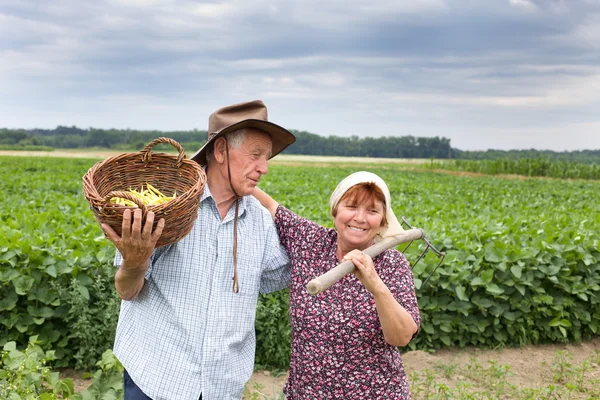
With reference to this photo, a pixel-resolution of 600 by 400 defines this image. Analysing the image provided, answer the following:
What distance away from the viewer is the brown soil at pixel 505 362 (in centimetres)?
539

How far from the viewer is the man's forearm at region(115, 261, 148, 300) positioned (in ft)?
6.94

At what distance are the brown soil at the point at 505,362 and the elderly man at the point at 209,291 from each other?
2.89 m

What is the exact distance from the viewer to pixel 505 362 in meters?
6.13

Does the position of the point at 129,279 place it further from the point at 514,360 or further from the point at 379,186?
the point at 514,360

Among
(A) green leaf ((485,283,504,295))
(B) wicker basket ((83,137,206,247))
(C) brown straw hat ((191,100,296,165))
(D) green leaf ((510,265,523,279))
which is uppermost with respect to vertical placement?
(C) brown straw hat ((191,100,296,165))

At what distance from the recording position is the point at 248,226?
2465mm

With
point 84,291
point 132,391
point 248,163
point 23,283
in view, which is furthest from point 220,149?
point 23,283

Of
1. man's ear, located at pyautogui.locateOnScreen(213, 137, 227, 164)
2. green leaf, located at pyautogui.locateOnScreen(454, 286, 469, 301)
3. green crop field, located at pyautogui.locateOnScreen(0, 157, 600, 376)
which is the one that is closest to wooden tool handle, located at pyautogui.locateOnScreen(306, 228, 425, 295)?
man's ear, located at pyautogui.locateOnScreen(213, 137, 227, 164)

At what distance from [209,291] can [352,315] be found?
0.58 m

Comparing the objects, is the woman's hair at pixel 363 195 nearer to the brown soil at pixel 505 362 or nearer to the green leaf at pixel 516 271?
the brown soil at pixel 505 362

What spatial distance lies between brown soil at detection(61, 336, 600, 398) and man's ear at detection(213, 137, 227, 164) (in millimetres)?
3151

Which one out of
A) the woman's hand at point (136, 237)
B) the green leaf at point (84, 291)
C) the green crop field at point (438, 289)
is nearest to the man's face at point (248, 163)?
the woman's hand at point (136, 237)


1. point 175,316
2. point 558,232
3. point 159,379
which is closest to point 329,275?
point 175,316

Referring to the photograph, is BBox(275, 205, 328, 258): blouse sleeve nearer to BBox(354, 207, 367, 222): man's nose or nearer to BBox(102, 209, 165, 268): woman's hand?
BBox(354, 207, 367, 222): man's nose
